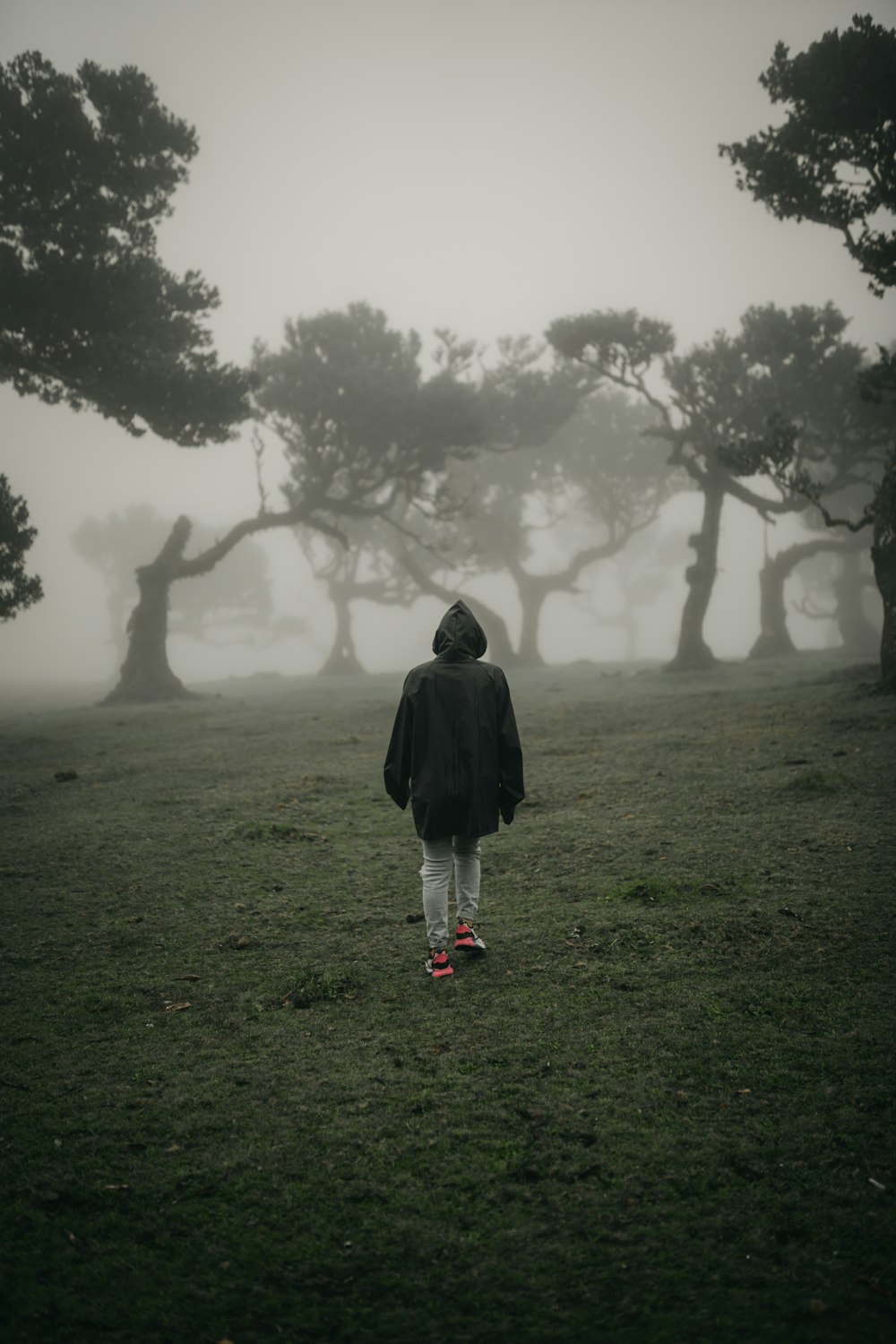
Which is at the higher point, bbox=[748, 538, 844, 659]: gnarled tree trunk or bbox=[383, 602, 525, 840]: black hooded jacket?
bbox=[748, 538, 844, 659]: gnarled tree trunk

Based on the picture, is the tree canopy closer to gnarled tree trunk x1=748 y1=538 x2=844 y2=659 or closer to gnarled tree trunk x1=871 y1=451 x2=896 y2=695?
gnarled tree trunk x1=871 y1=451 x2=896 y2=695

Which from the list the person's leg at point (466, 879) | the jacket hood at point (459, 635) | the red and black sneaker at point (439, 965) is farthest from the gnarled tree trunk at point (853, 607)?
the red and black sneaker at point (439, 965)

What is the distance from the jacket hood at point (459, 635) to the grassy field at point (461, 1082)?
2.44 metres

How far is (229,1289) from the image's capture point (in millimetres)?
3195

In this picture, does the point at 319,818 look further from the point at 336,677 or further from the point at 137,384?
the point at 336,677

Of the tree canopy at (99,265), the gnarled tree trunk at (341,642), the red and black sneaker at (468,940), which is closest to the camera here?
the red and black sneaker at (468,940)

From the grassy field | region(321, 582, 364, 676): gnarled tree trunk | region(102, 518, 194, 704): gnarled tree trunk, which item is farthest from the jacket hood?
region(321, 582, 364, 676): gnarled tree trunk

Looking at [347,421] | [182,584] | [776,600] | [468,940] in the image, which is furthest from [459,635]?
[182,584]

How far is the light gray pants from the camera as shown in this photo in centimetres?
601

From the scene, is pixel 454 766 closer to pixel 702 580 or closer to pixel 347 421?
pixel 702 580

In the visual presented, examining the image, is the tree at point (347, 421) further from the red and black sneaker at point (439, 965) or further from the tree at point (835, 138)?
the red and black sneaker at point (439, 965)

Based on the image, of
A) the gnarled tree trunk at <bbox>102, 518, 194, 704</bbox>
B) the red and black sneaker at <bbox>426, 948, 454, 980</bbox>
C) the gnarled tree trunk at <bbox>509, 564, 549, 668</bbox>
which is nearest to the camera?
the red and black sneaker at <bbox>426, 948, 454, 980</bbox>

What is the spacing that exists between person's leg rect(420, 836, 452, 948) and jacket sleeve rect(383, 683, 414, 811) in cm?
45

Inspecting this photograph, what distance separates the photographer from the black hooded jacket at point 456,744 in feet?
19.5
